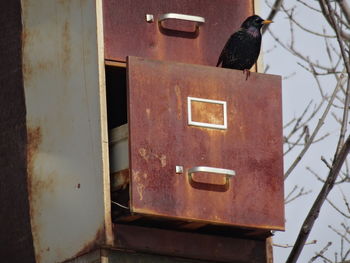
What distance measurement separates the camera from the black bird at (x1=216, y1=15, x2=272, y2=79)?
591 cm

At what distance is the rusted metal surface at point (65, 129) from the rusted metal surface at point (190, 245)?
119 mm

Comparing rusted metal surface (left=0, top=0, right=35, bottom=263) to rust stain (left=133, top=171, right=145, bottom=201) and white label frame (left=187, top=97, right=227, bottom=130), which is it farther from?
white label frame (left=187, top=97, right=227, bottom=130)

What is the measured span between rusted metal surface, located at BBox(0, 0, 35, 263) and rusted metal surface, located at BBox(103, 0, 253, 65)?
0.51 metres

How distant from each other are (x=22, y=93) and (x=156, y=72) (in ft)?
2.34

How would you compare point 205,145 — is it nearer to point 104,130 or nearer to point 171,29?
point 104,130

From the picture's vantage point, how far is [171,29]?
5.62m

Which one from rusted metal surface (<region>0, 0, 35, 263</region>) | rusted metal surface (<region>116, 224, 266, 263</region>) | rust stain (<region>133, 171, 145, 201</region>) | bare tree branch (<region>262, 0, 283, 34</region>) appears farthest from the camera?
bare tree branch (<region>262, 0, 283, 34</region>)

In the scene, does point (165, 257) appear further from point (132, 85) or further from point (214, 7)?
point (214, 7)

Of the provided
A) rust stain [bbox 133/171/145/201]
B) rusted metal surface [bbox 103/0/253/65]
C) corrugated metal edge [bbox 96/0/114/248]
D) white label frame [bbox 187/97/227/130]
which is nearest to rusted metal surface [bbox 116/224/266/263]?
corrugated metal edge [bbox 96/0/114/248]

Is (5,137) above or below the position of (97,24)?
below

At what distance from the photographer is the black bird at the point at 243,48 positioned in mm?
5914

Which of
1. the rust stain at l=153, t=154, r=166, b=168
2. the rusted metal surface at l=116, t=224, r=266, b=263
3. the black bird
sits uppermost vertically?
the black bird

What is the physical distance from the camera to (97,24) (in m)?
5.43

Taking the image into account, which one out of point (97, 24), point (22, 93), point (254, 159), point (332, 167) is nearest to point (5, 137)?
point (22, 93)
